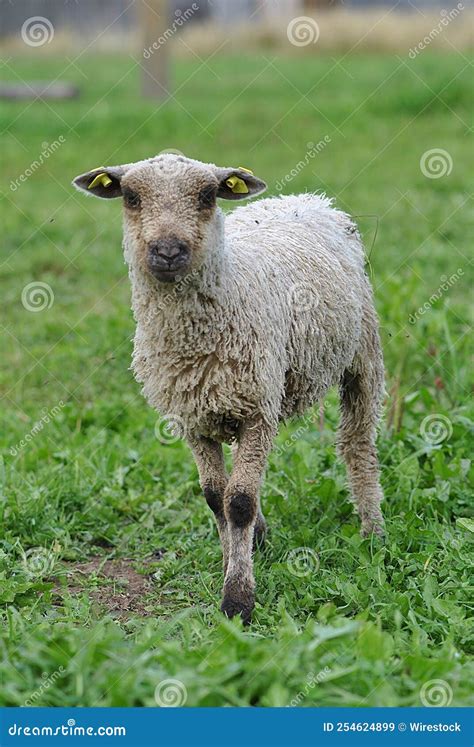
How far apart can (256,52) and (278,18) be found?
1.98 m

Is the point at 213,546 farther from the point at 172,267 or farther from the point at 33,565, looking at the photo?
the point at 172,267

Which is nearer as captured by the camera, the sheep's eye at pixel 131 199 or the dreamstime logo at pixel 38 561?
the sheep's eye at pixel 131 199

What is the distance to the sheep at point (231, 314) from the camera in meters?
4.14

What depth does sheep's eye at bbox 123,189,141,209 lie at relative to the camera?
4.17 meters

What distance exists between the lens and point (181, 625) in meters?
4.36

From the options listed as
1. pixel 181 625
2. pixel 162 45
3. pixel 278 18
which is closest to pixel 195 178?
pixel 181 625
